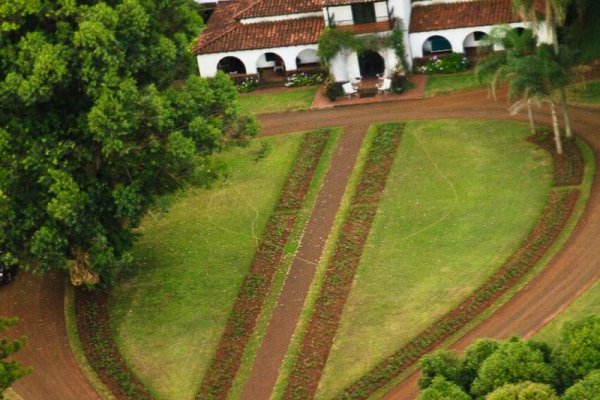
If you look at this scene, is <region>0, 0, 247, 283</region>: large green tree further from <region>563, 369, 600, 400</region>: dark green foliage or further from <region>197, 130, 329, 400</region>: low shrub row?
<region>563, 369, 600, 400</region>: dark green foliage

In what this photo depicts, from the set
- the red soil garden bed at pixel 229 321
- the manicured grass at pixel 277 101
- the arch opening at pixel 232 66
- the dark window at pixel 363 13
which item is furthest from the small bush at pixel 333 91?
the red soil garden bed at pixel 229 321

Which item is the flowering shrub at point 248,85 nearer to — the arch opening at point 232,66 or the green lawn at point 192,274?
the arch opening at point 232,66

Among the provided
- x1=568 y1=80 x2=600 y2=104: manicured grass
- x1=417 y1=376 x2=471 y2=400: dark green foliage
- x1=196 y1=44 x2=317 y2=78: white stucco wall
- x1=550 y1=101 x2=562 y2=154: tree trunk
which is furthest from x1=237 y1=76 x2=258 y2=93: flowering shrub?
x1=417 y1=376 x2=471 y2=400: dark green foliage

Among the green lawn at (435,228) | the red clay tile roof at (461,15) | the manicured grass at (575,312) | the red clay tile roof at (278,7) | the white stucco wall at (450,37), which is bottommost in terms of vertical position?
the manicured grass at (575,312)

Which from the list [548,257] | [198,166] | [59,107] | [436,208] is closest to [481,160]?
[436,208]

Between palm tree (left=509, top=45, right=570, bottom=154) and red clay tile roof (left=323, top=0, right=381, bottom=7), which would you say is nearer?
palm tree (left=509, top=45, right=570, bottom=154)

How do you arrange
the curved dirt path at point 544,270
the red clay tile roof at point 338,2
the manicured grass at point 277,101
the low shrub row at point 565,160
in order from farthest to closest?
1. the manicured grass at point 277,101
2. the red clay tile roof at point 338,2
3. the low shrub row at point 565,160
4. the curved dirt path at point 544,270
